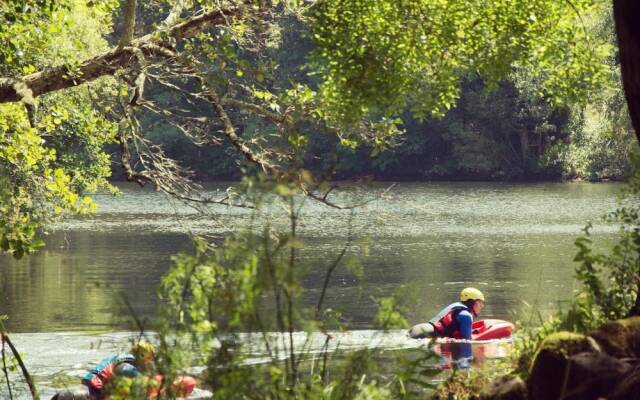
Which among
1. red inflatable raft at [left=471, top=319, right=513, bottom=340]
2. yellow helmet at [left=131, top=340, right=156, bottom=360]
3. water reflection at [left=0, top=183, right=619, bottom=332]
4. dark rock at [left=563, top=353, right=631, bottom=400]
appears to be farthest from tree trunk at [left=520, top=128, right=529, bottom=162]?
yellow helmet at [left=131, top=340, right=156, bottom=360]

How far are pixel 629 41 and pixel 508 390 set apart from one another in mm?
2088

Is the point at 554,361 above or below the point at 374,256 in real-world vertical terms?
above

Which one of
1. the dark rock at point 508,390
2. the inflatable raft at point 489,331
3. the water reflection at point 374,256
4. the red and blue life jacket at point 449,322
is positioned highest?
the dark rock at point 508,390

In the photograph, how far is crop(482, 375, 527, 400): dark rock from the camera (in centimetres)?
730

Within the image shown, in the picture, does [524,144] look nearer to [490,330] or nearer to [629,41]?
[490,330]

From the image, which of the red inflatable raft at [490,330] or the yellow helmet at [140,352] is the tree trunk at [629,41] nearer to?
the yellow helmet at [140,352]

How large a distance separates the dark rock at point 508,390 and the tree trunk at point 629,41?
62.0 inches

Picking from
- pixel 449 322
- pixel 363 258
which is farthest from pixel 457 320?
pixel 363 258

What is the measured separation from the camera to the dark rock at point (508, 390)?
730 centimetres

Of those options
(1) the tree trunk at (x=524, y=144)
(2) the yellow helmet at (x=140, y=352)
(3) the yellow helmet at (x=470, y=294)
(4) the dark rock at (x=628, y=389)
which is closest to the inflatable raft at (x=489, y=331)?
(3) the yellow helmet at (x=470, y=294)

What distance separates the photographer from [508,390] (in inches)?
290

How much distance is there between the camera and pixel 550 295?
83.2 ft

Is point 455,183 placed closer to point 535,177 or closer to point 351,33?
point 535,177

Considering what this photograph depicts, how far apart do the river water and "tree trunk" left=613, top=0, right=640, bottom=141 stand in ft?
6.74
